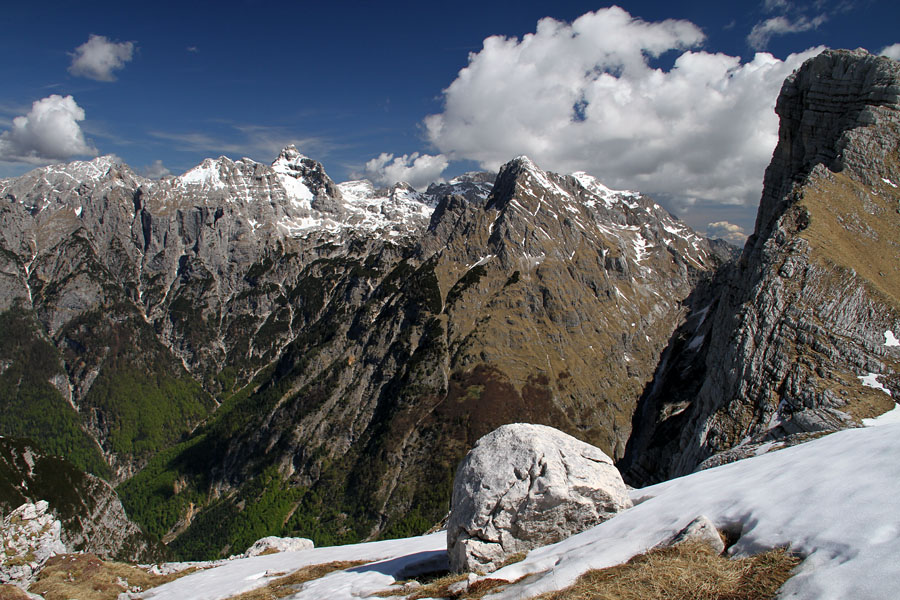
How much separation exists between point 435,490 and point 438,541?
15167cm

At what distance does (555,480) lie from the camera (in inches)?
640

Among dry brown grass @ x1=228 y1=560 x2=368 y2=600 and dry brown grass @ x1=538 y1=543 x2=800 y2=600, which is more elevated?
dry brown grass @ x1=538 y1=543 x2=800 y2=600

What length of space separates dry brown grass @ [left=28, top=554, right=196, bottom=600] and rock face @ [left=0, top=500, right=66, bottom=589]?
776 millimetres

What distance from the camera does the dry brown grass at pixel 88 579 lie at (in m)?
→ 25.2

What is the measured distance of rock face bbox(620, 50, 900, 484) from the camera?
→ 142ft

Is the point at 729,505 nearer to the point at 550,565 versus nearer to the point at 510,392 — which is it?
the point at 550,565

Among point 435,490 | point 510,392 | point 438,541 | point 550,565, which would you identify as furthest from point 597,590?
point 510,392

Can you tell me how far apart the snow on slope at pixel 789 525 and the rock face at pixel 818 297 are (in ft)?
55.0

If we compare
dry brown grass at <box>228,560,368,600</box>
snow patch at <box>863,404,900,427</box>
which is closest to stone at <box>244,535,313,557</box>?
dry brown grass at <box>228,560,368,600</box>

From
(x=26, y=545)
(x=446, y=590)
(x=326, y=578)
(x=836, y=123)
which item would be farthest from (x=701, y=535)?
(x=836, y=123)

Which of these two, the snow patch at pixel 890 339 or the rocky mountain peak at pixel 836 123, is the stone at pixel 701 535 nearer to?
the snow patch at pixel 890 339

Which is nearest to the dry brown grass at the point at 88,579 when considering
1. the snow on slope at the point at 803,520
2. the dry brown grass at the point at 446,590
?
the dry brown grass at the point at 446,590

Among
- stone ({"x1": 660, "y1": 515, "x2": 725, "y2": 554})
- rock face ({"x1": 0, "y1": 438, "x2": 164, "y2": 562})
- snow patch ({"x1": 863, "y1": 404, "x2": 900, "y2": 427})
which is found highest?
stone ({"x1": 660, "y1": 515, "x2": 725, "y2": 554})

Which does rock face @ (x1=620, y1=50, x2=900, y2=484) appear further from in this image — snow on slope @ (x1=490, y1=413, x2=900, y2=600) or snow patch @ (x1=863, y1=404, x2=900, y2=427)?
snow on slope @ (x1=490, y1=413, x2=900, y2=600)
